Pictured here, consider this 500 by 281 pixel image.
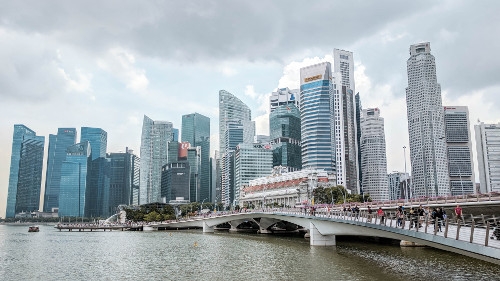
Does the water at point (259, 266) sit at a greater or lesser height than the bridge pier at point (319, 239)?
lesser

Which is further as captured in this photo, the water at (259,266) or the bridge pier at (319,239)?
the bridge pier at (319,239)

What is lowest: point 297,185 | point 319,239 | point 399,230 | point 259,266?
point 259,266

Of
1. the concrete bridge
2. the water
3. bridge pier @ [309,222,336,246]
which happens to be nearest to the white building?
the concrete bridge

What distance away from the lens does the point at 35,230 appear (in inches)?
5753

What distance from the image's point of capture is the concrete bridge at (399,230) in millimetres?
24916

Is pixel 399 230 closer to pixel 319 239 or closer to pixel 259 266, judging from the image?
pixel 259 266

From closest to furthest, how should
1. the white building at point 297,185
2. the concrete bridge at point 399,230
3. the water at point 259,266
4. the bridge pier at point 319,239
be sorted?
the concrete bridge at point 399,230, the water at point 259,266, the bridge pier at point 319,239, the white building at point 297,185

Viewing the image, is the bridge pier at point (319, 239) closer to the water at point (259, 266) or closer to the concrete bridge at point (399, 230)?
the concrete bridge at point (399, 230)

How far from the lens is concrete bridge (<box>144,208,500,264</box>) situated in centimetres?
2492

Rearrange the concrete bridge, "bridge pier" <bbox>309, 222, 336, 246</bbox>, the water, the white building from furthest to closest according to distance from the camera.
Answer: the white building
"bridge pier" <bbox>309, 222, 336, 246</bbox>
the water
the concrete bridge

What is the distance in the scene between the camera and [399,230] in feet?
117

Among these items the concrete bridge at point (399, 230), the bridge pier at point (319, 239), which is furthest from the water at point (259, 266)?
the bridge pier at point (319, 239)

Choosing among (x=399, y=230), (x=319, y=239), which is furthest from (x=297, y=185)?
(x=399, y=230)

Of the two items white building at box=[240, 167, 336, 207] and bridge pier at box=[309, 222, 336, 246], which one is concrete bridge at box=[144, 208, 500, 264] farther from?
white building at box=[240, 167, 336, 207]
